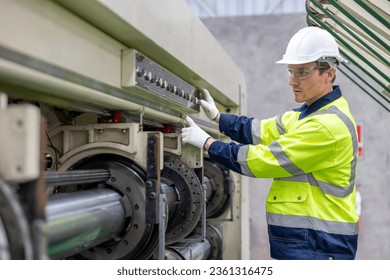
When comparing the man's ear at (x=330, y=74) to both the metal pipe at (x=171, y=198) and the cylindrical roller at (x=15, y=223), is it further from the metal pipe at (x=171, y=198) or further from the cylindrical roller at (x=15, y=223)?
the cylindrical roller at (x=15, y=223)

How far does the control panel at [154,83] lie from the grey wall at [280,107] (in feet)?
12.1

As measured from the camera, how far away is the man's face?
7.48 ft

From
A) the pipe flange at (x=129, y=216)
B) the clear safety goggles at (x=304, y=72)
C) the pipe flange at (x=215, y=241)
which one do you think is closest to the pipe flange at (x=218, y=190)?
the pipe flange at (x=215, y=241)

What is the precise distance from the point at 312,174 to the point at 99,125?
3.08ft

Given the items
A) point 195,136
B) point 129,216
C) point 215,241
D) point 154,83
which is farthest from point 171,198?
point 215,241

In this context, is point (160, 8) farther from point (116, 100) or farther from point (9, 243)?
point (9, 243)

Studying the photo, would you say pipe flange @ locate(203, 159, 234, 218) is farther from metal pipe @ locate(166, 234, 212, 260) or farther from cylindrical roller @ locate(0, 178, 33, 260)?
cylindrical roller @ locate(0, 178, 33, 260)

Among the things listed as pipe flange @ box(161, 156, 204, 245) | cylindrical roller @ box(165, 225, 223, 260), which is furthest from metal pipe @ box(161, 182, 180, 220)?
cylindrical roller @ box(165, 225, 223, 260)

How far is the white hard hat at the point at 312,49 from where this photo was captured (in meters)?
2.28

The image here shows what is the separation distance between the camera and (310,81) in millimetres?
2277

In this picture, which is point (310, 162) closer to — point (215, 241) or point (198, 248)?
point (198, 248)

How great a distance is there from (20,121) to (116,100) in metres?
0.74

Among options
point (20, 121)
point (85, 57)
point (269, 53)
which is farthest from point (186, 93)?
point (269, 53)

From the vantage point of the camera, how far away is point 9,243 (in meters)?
1.01
